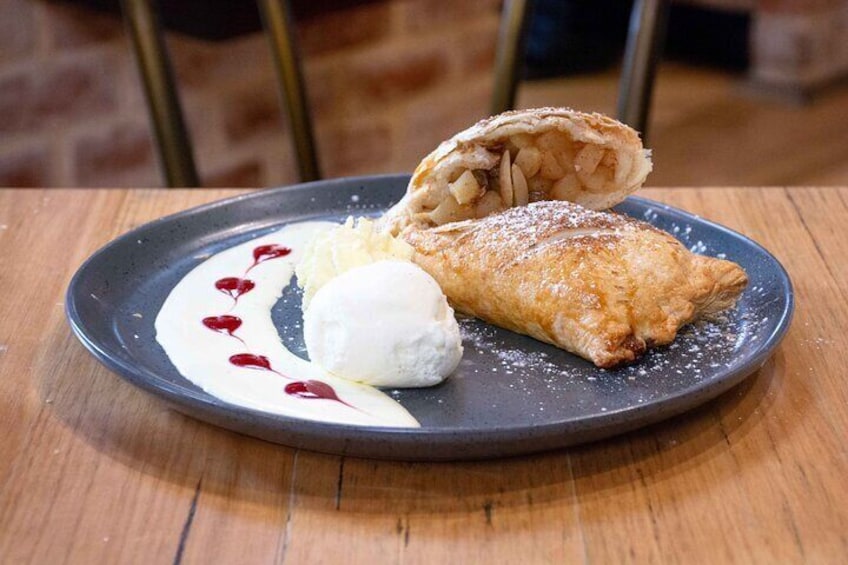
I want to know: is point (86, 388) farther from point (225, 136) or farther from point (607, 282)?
point (225, 136)

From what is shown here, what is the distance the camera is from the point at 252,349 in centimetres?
99

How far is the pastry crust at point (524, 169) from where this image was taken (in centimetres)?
118

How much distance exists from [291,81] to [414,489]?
3.47 ft

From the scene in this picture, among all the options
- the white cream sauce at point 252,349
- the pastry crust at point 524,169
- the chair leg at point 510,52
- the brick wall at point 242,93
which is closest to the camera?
the white cream sauce at point 252,349

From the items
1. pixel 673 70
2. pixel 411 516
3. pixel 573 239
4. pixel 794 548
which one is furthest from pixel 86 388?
pixel 673 70

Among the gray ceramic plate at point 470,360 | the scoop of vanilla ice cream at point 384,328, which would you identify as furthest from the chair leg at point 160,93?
the scoop of vanilla ice cream at point 384,328

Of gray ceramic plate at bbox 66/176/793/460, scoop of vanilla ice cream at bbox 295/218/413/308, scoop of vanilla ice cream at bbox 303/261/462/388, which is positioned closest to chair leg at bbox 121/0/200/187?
A: gray ceramic plate at bbox 66/176/793/460

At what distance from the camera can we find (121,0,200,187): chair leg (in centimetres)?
165

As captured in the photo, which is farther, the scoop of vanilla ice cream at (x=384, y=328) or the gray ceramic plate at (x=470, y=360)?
the scoop of vanilla ice cream at (x=384, y=328)

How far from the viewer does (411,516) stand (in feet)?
2.57

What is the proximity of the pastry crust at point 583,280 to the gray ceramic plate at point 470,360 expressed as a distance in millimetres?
19

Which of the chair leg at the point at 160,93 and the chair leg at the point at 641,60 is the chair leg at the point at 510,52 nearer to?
the chair leg at the point at 641,60

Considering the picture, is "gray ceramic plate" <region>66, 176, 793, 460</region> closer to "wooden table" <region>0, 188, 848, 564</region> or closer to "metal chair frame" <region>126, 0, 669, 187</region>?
"wooden table" <region>0, 188, 848, 564</region>

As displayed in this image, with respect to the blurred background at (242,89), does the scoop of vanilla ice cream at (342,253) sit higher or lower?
higher
